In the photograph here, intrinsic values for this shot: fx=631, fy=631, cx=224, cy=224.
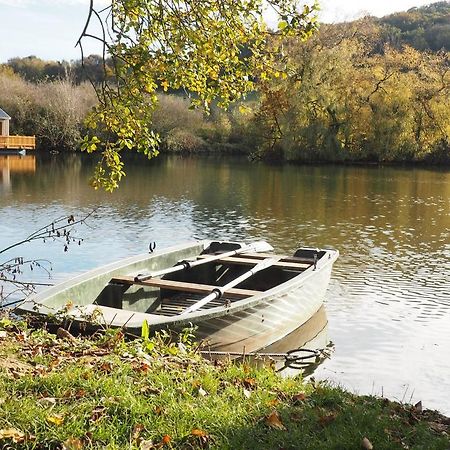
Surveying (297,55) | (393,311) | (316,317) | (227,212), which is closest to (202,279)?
(316,317)

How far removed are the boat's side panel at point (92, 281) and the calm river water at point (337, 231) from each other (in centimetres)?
312

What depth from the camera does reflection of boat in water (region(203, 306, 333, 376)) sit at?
8.65m

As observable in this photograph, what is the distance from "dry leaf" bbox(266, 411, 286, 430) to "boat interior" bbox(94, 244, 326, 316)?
11.5ft

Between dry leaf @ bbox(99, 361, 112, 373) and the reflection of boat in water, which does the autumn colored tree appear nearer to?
dry leaf @ bbox(99, 361, 112, 373)

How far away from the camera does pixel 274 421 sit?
15.1 ft

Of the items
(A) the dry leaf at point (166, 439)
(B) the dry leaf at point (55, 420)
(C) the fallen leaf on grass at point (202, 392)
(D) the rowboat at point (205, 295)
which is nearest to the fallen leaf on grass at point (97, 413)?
(B) the dry leaf at point (55, 420)

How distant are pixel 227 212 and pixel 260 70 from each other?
1805 cm

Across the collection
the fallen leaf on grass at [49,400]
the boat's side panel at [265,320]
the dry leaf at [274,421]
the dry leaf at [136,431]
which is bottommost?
the boat's side panel at [265,320]

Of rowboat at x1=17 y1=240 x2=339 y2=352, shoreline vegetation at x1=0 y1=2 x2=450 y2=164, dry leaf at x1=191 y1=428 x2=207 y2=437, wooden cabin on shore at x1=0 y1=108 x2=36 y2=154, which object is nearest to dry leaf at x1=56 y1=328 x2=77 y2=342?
rowboat at x1=17 y1=240 x2=339 y2=352

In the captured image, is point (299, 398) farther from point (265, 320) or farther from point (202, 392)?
point (265, 320)

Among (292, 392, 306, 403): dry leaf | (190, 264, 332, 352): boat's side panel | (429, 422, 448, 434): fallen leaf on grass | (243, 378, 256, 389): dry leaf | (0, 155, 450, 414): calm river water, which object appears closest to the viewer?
(429, 422, 448, 434): fallen leaf on grass

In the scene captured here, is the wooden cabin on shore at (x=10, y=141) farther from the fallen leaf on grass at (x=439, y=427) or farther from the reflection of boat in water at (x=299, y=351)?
the fallen leaf on grass at (x=439, y=427)

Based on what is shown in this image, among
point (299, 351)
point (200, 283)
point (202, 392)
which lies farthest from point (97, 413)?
point (200, 283)

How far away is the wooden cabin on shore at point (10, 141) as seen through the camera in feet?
178
